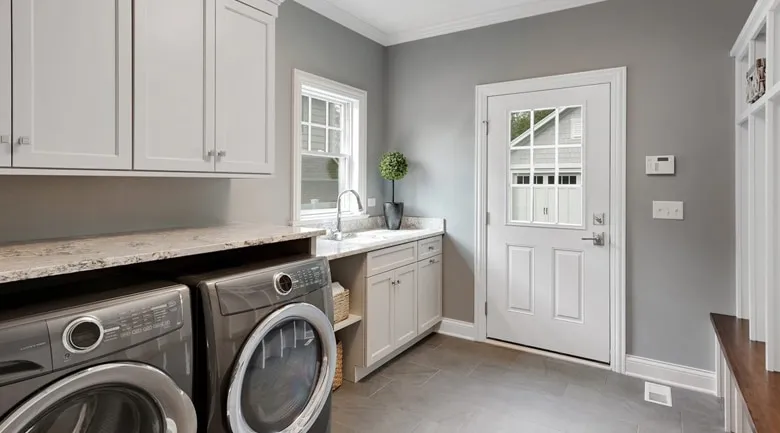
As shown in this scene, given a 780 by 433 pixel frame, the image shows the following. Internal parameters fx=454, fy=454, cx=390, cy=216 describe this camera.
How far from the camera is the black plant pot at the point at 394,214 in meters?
3.84

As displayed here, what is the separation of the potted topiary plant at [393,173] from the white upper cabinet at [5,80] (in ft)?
8.56

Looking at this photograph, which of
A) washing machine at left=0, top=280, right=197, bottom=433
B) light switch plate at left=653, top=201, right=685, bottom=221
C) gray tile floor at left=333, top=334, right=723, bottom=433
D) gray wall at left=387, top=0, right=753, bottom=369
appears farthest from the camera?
light switch plate at left=653, top=201, right=685, bottom=221

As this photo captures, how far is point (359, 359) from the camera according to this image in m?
2.88

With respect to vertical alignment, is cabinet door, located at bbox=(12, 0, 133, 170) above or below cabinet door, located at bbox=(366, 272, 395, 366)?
above

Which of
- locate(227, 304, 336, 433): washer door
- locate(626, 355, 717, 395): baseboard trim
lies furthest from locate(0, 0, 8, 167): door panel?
locate(626, 355, 717, 395): baseboard trim

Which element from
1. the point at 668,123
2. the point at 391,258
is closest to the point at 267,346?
the point at 391,258

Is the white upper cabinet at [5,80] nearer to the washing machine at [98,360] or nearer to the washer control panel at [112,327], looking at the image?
the washing machine at [98,360]

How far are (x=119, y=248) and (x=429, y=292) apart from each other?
2424 millimetres

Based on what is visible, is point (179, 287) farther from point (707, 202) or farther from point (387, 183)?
point (707, 202)

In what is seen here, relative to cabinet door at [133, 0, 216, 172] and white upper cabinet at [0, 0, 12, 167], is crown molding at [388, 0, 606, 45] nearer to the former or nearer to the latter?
cabinet door at [133, 0, 216, 172]

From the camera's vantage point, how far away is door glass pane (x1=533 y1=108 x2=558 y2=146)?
3312 millimetres

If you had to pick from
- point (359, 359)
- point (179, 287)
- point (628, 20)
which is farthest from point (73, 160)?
point (628, 20)

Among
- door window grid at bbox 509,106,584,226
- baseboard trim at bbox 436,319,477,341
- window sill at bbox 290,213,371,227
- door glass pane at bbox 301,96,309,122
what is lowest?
baseboard trim at bbox 436,319,477,341

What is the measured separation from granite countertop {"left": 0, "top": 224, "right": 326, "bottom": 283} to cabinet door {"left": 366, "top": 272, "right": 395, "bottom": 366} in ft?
2.51
